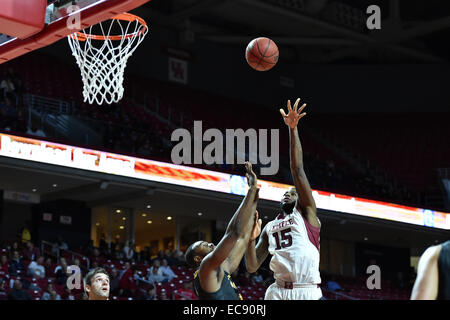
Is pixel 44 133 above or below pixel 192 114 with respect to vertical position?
below

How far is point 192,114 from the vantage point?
23609mm

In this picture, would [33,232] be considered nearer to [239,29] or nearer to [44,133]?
[44,133]

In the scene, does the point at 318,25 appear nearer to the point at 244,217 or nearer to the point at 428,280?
the point at 244,217

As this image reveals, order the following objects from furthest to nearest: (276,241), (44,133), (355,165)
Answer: (355,165) < (44,133) < (276,241)

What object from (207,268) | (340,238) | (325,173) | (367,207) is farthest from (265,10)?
(207,268)

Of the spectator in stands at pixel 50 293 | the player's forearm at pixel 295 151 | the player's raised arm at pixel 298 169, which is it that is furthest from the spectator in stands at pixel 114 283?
the player's forearm at pixel 295 151

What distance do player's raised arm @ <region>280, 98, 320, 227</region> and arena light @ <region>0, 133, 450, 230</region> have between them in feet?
35.6

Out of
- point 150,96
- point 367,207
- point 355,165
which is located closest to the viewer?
point 367,207

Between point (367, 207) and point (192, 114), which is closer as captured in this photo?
point (367, 207)

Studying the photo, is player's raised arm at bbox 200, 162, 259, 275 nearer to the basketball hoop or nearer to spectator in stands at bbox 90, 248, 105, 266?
the basketball hoop

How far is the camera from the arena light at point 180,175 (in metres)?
15.8

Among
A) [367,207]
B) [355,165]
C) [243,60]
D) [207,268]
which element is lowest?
[207,268]

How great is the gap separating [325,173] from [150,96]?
229 inches

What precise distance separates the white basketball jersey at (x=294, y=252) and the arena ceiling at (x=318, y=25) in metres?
16.6
